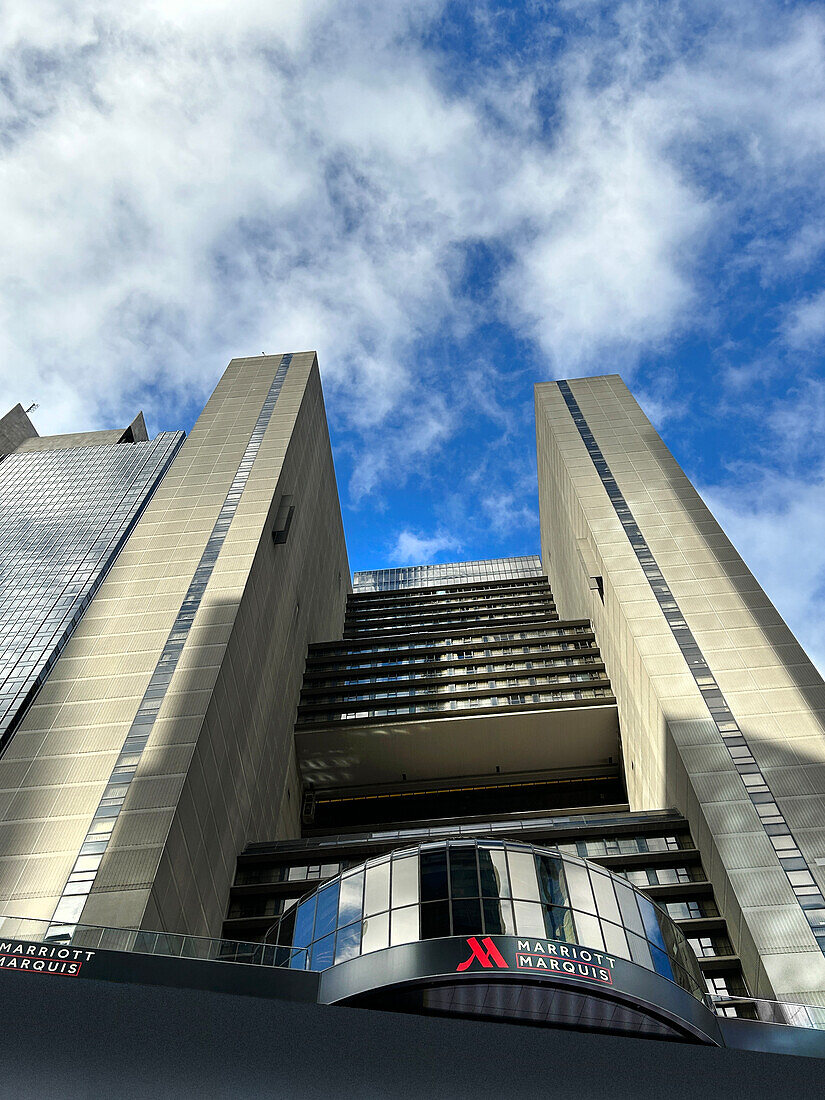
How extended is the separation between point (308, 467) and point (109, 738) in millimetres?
47564

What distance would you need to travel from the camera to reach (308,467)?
8731 centimetres

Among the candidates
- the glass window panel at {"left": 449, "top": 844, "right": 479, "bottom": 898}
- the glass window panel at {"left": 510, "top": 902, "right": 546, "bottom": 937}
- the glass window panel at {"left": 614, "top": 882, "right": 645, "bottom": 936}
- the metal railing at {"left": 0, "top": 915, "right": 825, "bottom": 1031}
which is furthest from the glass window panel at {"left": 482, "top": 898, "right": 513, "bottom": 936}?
the metal railing at {"left": 0, "top": 915, "right": 825, "bottom": 1031}

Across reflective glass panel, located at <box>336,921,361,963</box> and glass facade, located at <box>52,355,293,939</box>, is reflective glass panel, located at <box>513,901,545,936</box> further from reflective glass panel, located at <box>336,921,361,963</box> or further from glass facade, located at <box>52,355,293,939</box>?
glass facade, located at <box>52,355,293,939</box>

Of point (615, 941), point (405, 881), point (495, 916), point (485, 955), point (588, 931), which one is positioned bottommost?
point (485, 955)

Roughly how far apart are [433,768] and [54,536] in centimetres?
4456

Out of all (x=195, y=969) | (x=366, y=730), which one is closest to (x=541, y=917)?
(x=195, y=969)

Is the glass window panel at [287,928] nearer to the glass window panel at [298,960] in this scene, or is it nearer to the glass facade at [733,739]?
the glass window panel at [298,960]

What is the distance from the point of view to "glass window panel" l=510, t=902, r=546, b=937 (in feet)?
76.8

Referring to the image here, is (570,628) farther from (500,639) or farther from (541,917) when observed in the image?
(541,917)

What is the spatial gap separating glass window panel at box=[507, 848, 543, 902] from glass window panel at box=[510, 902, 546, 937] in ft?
0.76

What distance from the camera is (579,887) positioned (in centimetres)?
2511

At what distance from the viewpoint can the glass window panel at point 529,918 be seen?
76.8ft

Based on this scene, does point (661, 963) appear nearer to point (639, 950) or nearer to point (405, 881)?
point (639, 950)

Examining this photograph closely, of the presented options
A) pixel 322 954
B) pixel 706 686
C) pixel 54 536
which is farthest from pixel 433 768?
pixel 322 954
